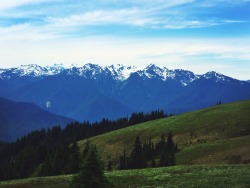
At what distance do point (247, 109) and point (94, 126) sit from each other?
3807 inches

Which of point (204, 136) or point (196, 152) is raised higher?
point (204, 136)

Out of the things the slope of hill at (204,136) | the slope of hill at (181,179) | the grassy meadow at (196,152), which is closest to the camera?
the slope of hill at (181,179)

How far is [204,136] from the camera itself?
329ft

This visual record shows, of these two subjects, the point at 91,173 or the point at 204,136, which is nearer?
the point at 91,173

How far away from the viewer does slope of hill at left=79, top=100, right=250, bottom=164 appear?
2926 inches

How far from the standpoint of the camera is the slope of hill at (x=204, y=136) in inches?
2926

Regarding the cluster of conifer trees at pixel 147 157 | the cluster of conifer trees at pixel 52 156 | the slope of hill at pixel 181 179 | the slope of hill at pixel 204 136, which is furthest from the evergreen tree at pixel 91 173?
the cluster of conifer trees at pixel 52 156

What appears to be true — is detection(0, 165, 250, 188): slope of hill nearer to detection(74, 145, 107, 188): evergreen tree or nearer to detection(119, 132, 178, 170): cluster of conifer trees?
detection(74, 145, 107, 188): evergreen tree

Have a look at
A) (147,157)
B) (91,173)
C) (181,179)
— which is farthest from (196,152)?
(91,173)

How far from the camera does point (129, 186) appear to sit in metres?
45.0

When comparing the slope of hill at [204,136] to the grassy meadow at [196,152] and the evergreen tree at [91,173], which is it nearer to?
the grassy meadow at [196,152]

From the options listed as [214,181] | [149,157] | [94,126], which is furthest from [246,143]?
[94,126]

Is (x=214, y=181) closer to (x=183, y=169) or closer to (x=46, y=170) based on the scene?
(x=183, y=169)

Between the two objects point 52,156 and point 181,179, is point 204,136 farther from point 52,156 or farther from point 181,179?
point 181,179
